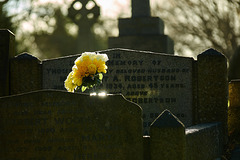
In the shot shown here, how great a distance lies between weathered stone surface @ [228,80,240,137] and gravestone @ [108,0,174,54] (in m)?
4.23

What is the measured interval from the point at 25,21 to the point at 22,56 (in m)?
14.4

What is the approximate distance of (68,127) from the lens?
Answer: 5.04 m

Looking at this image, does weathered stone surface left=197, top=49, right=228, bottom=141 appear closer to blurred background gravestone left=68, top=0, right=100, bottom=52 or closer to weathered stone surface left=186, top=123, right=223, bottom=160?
weathered stone surface left=186, top=123, right=223, bottom=160

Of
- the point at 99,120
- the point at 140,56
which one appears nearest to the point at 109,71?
the point at 140,56

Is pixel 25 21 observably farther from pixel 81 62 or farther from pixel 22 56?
pixel 81 62

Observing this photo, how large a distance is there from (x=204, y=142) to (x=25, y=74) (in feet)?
11.1

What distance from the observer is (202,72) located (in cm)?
762

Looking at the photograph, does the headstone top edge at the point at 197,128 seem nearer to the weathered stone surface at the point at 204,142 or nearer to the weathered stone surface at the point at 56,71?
the weathered stone surface at the point at 204,142

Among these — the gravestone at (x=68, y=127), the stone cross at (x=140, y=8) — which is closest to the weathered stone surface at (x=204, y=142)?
the gravestone at (x=68, y=127)

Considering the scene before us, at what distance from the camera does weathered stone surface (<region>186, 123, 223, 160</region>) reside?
17.7 feet

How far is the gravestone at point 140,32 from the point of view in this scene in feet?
41.0

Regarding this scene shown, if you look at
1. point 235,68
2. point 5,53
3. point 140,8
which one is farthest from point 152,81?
point 235,68

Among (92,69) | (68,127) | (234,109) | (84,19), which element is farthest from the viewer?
(84,19)

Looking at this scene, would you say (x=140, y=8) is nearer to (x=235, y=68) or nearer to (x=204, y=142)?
(x=235, y=68)
